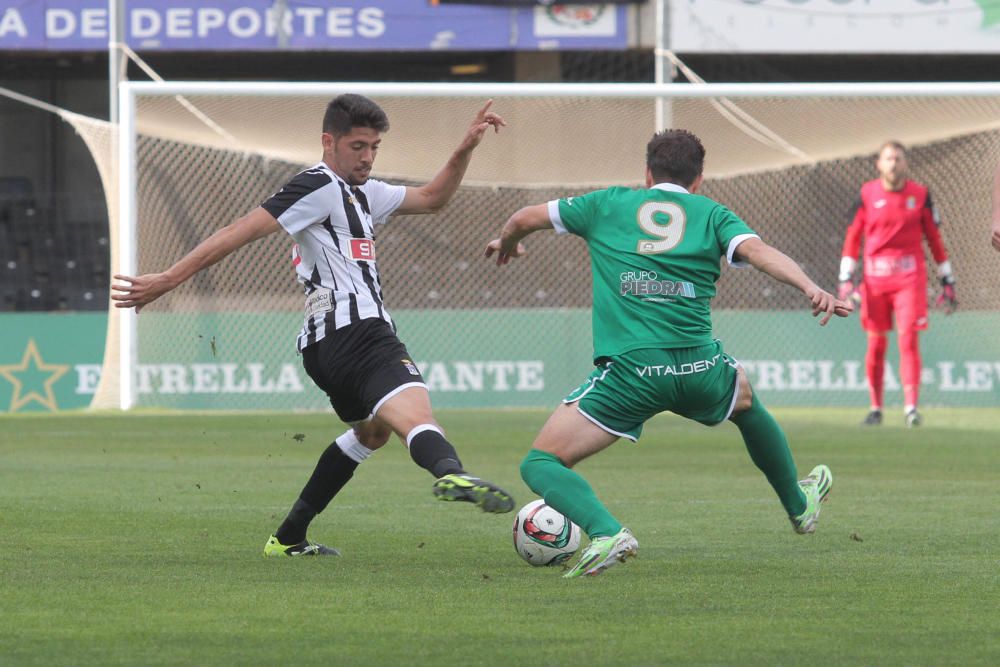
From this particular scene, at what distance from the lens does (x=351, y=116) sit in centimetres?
621

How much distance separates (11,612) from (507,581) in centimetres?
161

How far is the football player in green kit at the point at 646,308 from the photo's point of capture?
5.96 metres

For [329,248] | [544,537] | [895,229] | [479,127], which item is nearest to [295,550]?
[544,537]

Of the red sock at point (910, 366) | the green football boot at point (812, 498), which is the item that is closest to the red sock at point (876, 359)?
the red sock at point (910, 366)

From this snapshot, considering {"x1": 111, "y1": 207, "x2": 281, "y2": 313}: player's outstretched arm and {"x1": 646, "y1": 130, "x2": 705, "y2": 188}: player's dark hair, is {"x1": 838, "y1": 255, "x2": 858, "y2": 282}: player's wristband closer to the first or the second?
{"x1": 646, "y1": 130, "x2": 705, "y2": 188}: player's dark hair

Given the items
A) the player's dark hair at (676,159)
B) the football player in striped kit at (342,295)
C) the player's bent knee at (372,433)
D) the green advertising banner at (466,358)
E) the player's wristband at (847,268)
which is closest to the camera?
the football player in striped kit at (342,295)

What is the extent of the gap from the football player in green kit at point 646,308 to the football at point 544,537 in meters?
0.14

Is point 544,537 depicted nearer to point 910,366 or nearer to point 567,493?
point 567,493

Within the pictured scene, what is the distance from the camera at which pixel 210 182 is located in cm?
1722

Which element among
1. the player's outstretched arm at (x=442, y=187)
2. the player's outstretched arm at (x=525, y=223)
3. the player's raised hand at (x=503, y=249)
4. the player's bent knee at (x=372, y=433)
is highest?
the player's outstretched arm at (x=442, y=187)

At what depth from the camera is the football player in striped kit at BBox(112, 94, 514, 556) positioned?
590 cm

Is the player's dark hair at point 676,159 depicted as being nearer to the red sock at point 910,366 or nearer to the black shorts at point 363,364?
the black shorts at point 363,364

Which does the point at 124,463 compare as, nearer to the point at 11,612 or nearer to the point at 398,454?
the point at 398,454

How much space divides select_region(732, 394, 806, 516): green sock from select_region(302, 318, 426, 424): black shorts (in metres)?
1.27
